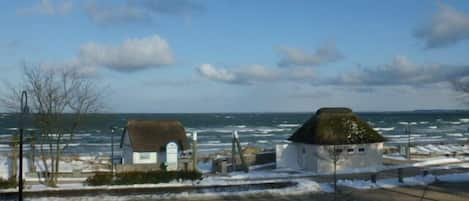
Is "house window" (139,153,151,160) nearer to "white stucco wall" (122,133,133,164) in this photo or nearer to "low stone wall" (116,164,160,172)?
"white stucco wall" (122,133,133,164)

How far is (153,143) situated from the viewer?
42.1 meters

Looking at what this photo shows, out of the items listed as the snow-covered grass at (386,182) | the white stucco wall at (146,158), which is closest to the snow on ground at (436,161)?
the snow-covered grass at (386,182)

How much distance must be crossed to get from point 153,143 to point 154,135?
3.15 ft

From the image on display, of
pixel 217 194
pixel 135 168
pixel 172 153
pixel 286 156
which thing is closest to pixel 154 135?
pixel 172 153

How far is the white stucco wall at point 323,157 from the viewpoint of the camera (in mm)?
36094

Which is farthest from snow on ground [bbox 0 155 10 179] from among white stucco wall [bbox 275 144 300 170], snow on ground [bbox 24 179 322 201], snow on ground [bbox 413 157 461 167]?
snow on ground [bbox 413 157 461 167]

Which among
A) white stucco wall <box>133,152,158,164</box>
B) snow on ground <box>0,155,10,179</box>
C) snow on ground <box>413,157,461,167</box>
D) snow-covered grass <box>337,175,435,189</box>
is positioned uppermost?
white stucco wall <box>133,152,158,164</box>

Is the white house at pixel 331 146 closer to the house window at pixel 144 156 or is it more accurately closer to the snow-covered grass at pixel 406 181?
the snow-covered grass at pixel 406 181

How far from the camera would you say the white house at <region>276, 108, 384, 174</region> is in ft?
119

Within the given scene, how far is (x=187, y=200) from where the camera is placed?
24.5 meters

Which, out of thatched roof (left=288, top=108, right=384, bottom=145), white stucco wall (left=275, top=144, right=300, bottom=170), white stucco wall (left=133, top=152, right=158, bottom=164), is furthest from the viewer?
white stucco wall (left=133, top=152, right=158, bottom=164)

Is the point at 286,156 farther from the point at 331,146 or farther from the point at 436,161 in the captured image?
the point at 436,161

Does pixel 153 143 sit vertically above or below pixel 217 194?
above

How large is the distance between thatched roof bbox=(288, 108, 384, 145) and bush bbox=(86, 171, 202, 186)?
996 centimetres
